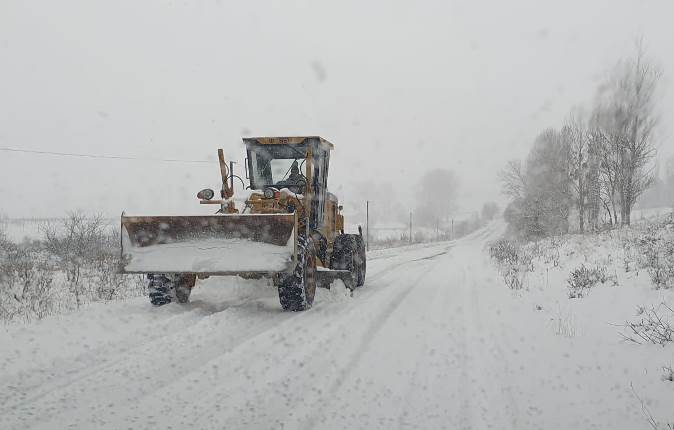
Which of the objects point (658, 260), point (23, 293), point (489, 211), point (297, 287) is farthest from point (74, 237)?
point (489, 211)

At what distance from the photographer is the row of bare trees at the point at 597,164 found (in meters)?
22.4

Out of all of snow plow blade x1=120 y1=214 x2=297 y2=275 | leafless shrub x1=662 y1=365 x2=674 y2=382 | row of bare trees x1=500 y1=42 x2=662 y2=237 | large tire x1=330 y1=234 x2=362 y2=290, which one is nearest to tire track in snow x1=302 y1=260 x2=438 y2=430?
large tire x1=330 y1=234 x2=362 y2=290

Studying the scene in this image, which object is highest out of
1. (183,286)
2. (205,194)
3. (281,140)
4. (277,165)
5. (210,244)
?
(281,140)

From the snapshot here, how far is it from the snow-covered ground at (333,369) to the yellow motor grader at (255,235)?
510 millimetres

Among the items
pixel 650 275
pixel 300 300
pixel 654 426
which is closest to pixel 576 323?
pixel 650 275

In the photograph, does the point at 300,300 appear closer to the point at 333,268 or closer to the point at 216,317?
the point at 216,317

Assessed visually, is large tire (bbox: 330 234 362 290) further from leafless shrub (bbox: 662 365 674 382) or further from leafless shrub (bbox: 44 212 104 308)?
leafless shrub (bbox: 44 212 104 308)

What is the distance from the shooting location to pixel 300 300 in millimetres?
5879

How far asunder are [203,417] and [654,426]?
2.59m

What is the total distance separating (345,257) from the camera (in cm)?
789

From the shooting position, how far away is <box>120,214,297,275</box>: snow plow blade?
5523 millimetres

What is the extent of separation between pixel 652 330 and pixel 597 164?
77.1ft

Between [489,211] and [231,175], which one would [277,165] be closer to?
[231,175]

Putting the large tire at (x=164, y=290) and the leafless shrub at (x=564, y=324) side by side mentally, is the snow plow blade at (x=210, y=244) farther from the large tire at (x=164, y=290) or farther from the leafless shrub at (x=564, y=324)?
the leafless shrub at (x=564, y=324)
